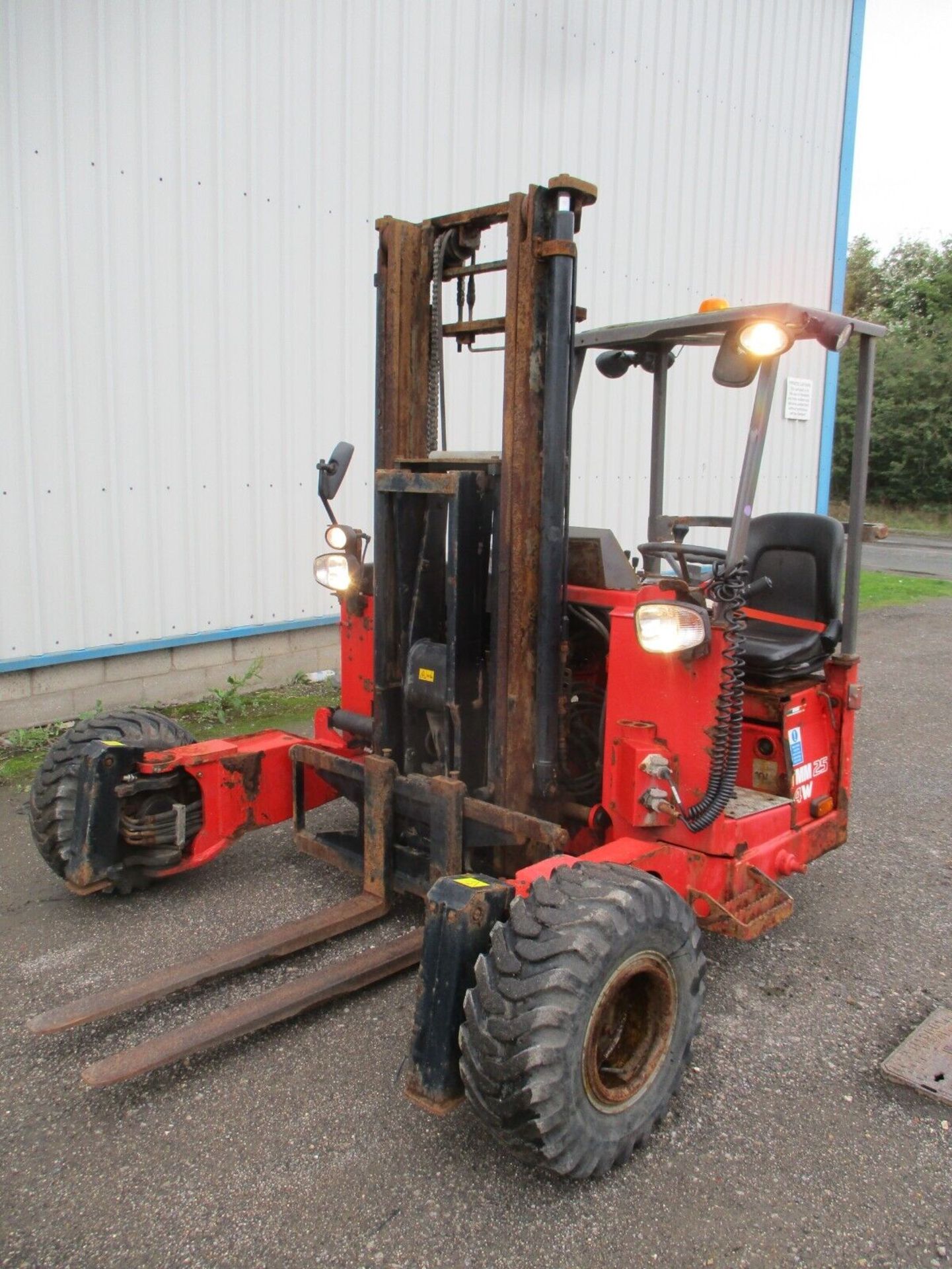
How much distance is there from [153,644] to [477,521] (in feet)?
13.5

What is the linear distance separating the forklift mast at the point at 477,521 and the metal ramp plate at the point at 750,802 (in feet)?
2.31

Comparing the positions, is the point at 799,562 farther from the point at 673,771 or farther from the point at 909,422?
the point at 909,422

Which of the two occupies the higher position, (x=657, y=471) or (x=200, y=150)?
(x=200, y=150)

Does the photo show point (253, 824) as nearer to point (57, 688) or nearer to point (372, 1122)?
point (372, 1122)

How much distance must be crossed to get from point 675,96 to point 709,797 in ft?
29.3

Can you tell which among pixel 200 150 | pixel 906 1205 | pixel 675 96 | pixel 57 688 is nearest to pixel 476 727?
→ pixel 906 1205

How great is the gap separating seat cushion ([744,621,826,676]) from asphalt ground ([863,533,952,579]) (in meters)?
14.3

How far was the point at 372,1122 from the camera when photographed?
9.86 ft

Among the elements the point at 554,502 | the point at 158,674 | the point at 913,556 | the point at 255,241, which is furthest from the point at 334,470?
the point at 913,556

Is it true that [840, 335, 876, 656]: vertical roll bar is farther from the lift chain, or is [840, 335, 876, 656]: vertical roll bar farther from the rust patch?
the rust patch

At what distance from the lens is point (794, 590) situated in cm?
496

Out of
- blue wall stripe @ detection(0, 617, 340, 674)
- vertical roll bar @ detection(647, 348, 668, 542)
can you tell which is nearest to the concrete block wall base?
blue wall stripe @ detection(0, 617, 340, 674)

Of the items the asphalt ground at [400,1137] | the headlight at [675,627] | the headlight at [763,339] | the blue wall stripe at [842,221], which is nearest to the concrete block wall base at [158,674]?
the asphalt ground at [400,1137]

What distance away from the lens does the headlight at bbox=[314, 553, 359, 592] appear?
4.31 m
